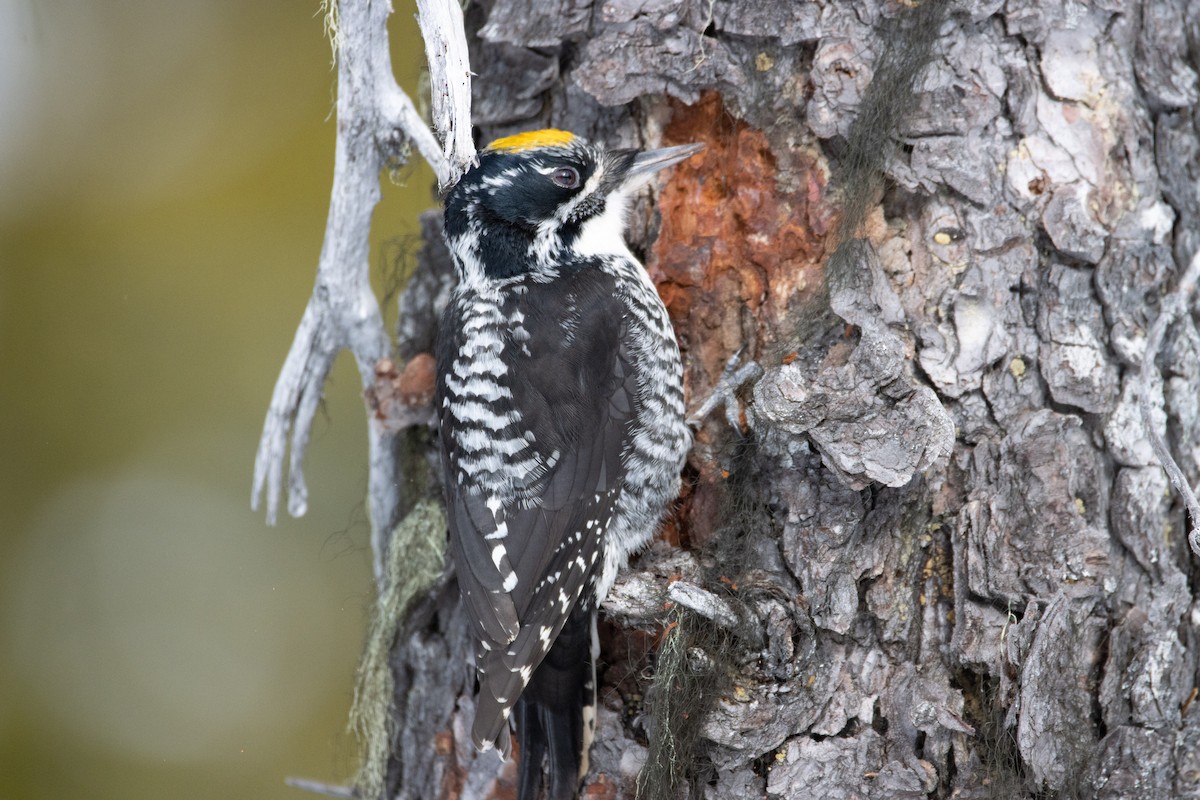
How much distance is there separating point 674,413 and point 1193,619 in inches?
45.3

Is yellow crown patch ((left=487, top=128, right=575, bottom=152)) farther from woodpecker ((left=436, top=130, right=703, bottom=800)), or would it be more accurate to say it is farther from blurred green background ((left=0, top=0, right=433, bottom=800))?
blurred green background ((left=0, top=0, right=433, bottom=800))

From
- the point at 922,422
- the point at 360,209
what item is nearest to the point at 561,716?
the point at 922,422

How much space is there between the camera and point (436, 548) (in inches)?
96.6

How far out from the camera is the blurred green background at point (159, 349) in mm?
3943

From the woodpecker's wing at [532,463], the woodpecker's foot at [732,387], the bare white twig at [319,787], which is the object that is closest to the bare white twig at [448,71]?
the woodpecker's wing at [532,463]

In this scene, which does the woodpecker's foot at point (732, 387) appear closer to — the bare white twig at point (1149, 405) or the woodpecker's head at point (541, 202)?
the woodpecker's head at point (541, 202)

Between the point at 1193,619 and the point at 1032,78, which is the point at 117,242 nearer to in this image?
the point at 1032,78

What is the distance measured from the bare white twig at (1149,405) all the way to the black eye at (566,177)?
127cm

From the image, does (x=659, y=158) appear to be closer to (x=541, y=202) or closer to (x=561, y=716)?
(x=541, y=202)

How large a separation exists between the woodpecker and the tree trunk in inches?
4.2

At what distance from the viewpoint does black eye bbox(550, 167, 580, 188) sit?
239 centimetres

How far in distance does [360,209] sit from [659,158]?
69 cm

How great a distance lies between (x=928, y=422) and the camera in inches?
73.7

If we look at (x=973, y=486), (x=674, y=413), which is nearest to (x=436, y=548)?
(x=674, y=413)
